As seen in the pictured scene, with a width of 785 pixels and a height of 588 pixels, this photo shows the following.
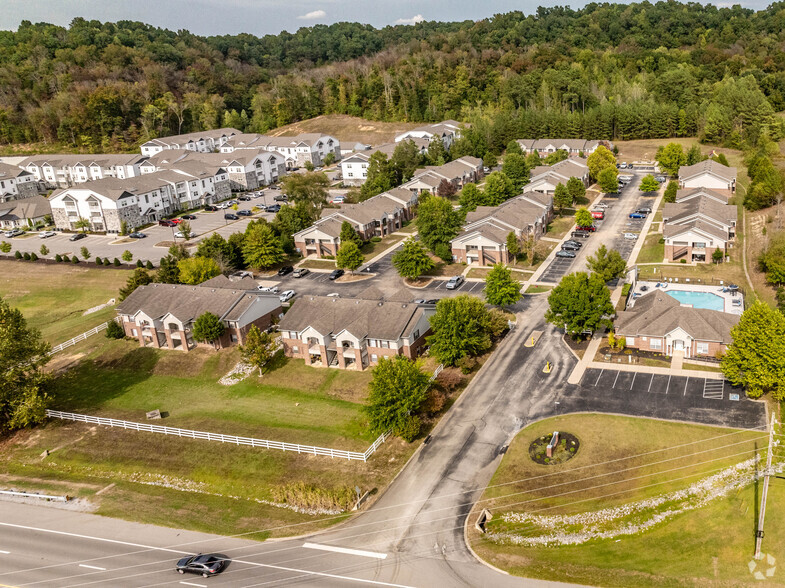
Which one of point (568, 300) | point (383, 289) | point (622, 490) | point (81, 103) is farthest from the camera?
point (81, 103)

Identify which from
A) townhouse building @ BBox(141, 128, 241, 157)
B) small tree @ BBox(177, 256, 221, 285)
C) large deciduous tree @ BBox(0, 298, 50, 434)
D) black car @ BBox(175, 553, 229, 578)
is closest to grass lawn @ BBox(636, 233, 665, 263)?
small tree @ BBox(177, 256, 221, 285)

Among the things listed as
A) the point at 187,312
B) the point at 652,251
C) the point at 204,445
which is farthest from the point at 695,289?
the point at 187,312

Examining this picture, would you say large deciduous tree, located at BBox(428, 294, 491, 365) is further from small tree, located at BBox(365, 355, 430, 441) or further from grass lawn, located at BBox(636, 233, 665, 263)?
grass lawn, located at BBox(636, 233, 665, 263)

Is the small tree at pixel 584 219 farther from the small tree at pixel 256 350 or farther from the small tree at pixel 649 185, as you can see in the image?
the small tree at pixel 256 350

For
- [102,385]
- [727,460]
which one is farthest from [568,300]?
[102,385]

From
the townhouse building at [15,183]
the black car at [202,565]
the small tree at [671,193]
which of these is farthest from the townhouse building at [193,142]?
the black car at [202,565]

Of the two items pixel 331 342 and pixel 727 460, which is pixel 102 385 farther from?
pixel 727 460

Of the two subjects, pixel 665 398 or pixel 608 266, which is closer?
pixel 665 398

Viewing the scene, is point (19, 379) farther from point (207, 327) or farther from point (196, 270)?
point (196, 270)
